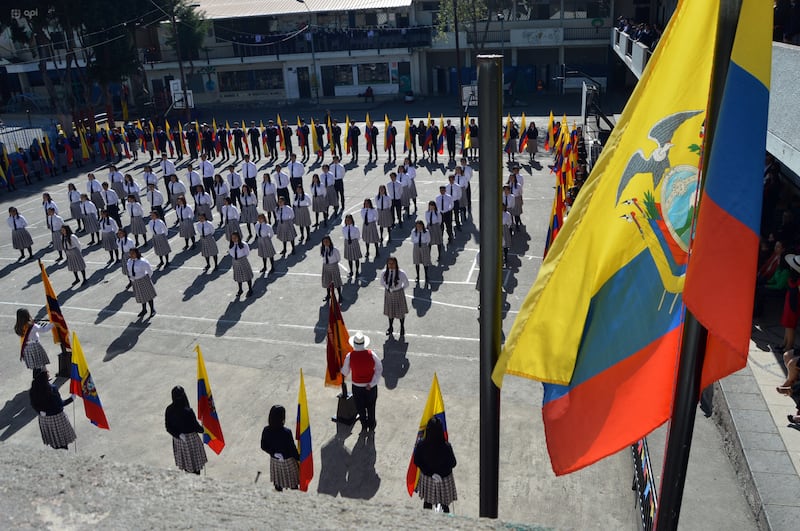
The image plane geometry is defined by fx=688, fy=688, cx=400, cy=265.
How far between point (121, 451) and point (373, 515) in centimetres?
763

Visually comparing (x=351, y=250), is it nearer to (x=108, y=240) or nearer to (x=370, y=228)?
(x=370, y=228)

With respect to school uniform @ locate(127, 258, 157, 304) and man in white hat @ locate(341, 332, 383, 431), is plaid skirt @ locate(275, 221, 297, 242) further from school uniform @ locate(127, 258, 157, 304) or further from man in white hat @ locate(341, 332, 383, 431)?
man in white hat @ locate(341, 332, 383, 431)

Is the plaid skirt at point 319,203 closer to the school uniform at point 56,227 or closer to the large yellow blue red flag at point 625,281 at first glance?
the school uniform at point 56,227

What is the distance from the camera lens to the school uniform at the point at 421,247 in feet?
45.8

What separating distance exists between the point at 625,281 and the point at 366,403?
5.82 meters

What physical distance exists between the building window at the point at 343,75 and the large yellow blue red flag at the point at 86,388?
127ft

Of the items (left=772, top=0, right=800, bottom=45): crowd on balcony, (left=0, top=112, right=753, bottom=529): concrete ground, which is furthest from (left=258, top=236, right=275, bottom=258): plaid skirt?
(left=772, top=0, right=800, bottom=45): crowd on balcony

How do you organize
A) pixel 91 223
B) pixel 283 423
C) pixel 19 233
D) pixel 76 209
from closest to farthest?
pixel 283 423 → pixel 19 233 → pixel 91 223 → pixel 76 209

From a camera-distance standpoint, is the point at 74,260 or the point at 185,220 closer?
the point at 74,260

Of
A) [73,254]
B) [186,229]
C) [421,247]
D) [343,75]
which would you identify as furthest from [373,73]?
[421,247]

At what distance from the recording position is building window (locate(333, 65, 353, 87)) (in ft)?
148

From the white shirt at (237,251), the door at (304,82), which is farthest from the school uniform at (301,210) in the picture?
the door at (304,82)

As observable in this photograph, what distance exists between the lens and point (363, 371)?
29.3 feet

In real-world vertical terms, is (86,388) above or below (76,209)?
above
